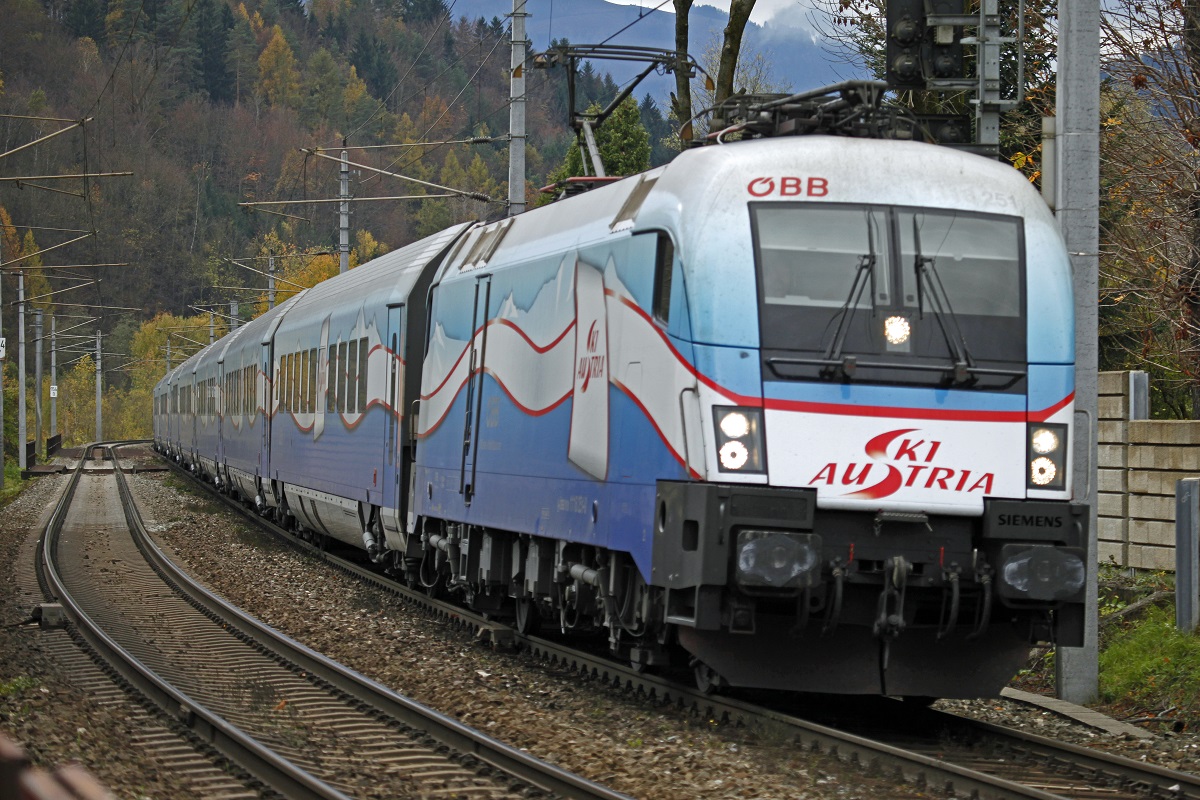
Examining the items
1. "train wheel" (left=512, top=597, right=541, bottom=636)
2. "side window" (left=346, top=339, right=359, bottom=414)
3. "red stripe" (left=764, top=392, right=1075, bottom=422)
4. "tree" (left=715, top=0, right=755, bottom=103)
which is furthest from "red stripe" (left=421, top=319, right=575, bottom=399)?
"tree" (left=715, top=0, right=755, bottom=103)

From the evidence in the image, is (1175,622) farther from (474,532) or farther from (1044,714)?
(474,532)

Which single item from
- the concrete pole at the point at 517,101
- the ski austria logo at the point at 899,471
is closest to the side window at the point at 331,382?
the concrete pole at the point at 517,101

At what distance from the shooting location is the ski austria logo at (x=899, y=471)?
8.12m

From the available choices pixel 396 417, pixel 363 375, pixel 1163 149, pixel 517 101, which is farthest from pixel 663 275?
pixel 517 101

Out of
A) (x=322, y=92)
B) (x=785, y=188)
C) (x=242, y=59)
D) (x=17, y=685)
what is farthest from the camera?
(x=322, y=92)

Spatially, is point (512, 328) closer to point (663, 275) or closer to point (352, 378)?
point (663, 275)

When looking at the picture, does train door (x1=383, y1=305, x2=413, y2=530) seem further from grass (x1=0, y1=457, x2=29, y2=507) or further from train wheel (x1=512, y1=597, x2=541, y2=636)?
grass (x1=0, y1=457, x2=29, y2=507)

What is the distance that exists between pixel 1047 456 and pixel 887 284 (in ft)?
4.16

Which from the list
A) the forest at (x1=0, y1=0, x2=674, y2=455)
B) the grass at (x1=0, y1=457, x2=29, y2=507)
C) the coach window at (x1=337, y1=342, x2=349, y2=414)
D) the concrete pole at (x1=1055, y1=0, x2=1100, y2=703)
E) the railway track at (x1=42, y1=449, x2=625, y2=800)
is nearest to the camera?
→ the railway track at (x1=42, y1=449, x2=625, y2=800)

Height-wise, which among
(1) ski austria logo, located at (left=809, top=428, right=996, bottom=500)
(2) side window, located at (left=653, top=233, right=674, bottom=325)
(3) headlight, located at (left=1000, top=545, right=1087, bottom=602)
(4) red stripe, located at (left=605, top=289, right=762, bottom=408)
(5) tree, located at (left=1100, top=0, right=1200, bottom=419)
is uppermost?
(5) tree, located at (left=1100, top=0, right=1200, bottom=419)

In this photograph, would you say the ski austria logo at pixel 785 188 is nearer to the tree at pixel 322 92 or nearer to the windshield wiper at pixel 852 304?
the windshield wiper at pixel 852 304

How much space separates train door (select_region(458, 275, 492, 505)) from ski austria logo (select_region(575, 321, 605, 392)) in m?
2.45

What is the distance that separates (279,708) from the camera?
10164mm

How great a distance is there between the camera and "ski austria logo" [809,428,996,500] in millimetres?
8117
